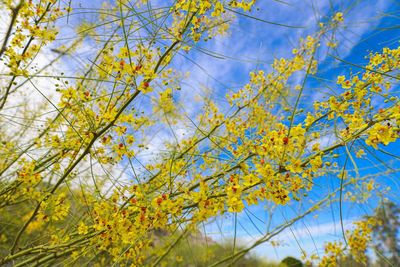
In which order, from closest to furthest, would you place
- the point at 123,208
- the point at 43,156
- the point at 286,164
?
the point at 286,164
the point at 123,208
the point at 43,156

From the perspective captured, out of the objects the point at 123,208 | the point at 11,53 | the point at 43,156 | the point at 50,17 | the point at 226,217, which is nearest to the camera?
the point at 123,208

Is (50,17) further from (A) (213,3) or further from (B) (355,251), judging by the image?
(B) (355,251)

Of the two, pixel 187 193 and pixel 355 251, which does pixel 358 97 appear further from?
pixel 355 251

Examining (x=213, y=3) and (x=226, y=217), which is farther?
(x=226, y=217)

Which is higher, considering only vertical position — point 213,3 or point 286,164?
point 213,3

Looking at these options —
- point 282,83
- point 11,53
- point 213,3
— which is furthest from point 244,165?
point 11,53

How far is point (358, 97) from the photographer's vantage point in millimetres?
1911

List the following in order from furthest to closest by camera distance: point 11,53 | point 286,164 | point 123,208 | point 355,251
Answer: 1. point 355,251
2. point 11,53
3. point 123,208
4. point 286,164

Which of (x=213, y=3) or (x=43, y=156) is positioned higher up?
(x=43, y=156)

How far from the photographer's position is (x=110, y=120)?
5.97 ft

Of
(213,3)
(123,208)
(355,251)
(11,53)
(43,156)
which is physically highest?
(11,53)

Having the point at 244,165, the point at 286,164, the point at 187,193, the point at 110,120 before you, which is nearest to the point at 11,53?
the point at 110,120

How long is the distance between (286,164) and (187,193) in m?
0.53

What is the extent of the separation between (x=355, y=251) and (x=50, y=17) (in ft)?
12.3
